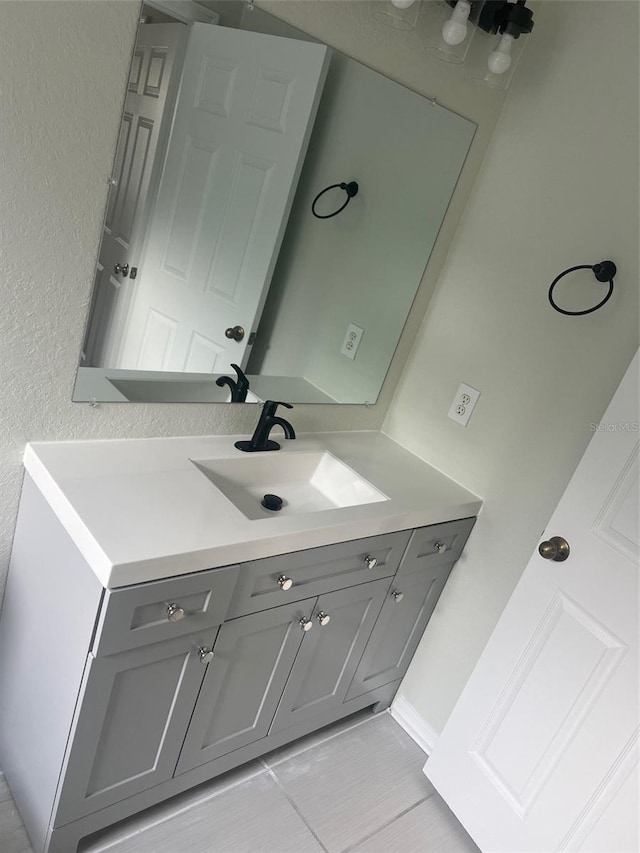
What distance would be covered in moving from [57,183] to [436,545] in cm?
142

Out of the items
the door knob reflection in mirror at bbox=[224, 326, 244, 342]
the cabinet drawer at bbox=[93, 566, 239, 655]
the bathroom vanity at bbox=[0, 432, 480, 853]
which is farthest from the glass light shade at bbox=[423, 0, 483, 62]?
the cabinet drawer at bbox=[93, 566, 239, 655]

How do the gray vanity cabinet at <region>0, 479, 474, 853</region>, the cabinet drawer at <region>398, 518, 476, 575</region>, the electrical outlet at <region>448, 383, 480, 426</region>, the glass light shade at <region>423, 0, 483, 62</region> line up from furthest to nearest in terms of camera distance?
the electrical outlet at <region>448, 383, 480, 426</region> < the cabinet drawer at <region>398, 518, 476, 575</region> < the glass light shade at <region>423, 0, 483, 62</region> < the gray vanity cabinet at <region>0, 479, 474, 853</region>

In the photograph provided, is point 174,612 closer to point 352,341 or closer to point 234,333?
point 234,333

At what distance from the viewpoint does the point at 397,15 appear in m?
1.57

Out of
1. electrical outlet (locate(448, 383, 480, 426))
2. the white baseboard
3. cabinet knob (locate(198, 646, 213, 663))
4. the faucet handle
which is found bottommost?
the white baseboard

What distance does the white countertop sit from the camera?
124 cm

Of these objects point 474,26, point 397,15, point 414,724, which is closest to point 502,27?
point 474,26

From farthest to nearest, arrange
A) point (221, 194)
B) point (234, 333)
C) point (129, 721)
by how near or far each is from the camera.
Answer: point (234, 333)
point (221, 194)
point (129, 721)

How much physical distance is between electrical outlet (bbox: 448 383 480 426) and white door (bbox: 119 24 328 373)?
0.74 metres

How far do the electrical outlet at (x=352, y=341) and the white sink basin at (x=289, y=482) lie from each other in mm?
352

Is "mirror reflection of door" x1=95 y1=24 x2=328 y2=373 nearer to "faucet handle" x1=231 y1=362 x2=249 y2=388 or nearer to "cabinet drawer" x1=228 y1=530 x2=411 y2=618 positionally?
"faucet handle" x1=231 y1=362 x2=249 y2=388

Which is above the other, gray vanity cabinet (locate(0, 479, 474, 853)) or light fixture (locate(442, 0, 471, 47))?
light fixture (locate(442, 0, 471, 47))

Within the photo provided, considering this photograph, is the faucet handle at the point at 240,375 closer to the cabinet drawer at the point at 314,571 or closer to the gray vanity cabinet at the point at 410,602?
the cabinet drawer at the point at 314,571

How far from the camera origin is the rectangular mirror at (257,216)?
1398 millimetres
